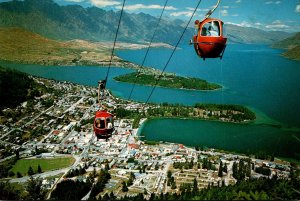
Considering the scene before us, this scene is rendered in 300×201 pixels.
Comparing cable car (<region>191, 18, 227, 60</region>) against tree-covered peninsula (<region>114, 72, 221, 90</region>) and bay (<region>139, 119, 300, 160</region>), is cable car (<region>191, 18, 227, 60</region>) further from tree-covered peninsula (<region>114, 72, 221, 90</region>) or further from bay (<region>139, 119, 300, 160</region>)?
tree-covered peninsula (<region>114, 72, 221, 90</region>)

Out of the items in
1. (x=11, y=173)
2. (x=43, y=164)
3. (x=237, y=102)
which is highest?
(x=237, y=102)

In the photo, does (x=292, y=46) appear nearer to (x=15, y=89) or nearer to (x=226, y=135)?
(x=226, y=135)

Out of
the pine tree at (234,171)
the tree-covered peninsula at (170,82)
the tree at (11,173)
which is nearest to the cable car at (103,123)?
the pine tree at (234,171)

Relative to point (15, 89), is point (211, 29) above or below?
above

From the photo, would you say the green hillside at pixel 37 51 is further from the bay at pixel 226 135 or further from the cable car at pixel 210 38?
the cable car at pixel 210 38

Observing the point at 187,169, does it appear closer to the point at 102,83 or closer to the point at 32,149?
the point at 32,149

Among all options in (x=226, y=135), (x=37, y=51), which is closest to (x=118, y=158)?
(x=226, y=135)

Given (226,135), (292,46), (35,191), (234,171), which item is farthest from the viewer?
(292,46)
